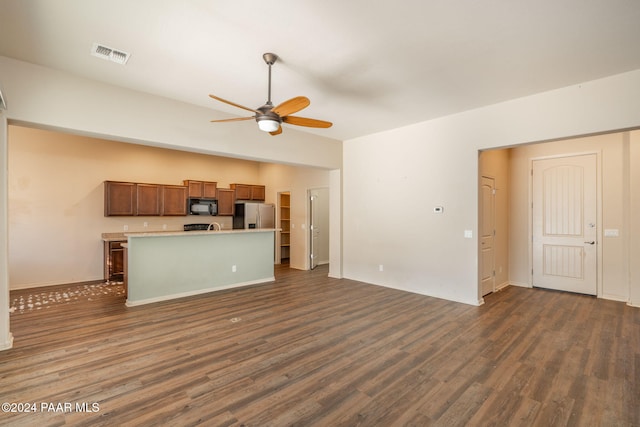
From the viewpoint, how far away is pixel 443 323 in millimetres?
3797

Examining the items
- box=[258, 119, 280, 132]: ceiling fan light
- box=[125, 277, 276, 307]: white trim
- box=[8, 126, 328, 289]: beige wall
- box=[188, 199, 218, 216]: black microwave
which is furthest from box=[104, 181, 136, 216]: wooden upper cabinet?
box=[258, 119, 280, 132]: ceiling fan light

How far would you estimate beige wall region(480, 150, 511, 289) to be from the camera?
5332 mm

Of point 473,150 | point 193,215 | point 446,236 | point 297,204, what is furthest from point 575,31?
point 193,215

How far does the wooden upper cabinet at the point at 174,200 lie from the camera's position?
23.1 feet

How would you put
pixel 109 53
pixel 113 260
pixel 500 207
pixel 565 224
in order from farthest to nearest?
pixel 113 260 → pixel 500 207 → pixel 565 224 → pixel 109 53

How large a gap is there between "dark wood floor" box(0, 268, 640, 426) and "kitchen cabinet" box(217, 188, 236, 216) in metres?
3.78

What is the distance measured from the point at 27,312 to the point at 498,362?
6036 millimetres

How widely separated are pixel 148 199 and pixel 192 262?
262cm

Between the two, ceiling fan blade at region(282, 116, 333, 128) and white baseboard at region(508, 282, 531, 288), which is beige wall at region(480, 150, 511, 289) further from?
ceiling fan blade at region(282, 116, 333, 128)

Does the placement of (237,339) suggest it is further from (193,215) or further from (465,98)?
(193,215)

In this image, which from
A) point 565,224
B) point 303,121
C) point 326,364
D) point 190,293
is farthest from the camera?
point 565,224

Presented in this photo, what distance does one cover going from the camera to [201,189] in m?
7.63

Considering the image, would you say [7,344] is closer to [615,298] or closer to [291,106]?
[291,106]

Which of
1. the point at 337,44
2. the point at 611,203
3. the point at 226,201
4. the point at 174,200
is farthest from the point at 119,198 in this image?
the point at 611,203
